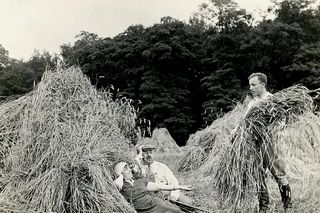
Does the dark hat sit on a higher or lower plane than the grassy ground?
higher

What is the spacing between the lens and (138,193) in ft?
17.0

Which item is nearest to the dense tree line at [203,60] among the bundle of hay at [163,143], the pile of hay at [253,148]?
the bundle of hay at [163,143]

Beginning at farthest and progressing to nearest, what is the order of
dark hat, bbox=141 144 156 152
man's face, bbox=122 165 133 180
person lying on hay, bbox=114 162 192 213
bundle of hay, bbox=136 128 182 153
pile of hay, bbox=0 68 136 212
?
1. bundle of hay, bbox=136 128 182 153
2. dark hat, bbox=141 144 156 152
3. man's face, bbox=122 165 133 180
4. person lying on hay, bbox=114 162 192 213
5. pile of hay, bbox=0 68 136 212

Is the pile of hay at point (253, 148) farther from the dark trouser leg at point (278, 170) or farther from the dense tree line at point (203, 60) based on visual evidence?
the dense tree line at point (203, 60)

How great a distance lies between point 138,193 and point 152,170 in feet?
3.88

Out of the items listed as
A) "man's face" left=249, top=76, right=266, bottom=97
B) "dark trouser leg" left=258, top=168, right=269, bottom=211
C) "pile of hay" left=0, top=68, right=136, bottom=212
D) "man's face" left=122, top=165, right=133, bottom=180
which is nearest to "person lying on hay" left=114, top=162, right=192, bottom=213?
"man's face" left=122, top=165, right=133, bottom=180

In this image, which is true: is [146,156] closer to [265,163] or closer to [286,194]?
[265,163]

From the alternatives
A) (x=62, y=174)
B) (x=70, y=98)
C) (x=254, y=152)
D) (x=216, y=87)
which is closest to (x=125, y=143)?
(x=70, y=98)

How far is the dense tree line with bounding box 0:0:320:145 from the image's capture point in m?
27.7

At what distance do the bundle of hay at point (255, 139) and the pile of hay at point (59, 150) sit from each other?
142cm

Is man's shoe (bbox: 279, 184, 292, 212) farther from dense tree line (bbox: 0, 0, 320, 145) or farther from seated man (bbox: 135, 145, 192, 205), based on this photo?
dense tree line (bbox: 0, 0, 320, 145)

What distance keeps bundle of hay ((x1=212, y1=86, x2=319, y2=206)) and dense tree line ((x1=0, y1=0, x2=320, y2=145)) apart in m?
20.5

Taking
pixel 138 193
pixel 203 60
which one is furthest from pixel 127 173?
pixel 203 60

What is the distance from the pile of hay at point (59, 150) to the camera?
4895 millimetres
